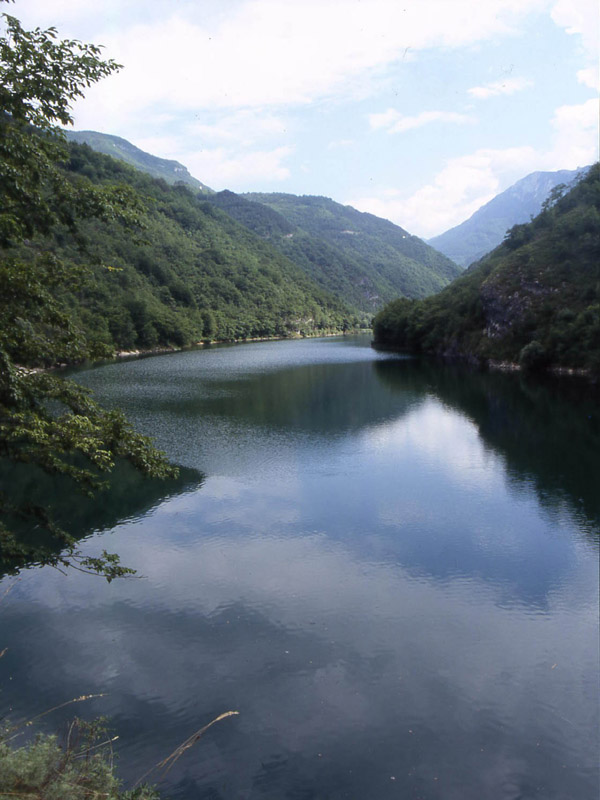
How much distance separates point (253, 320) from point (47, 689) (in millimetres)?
129998

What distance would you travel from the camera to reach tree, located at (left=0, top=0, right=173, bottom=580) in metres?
7.74

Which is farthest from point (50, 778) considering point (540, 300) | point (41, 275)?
point (540, 300)

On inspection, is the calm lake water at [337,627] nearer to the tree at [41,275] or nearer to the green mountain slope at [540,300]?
the tree at [41,275]

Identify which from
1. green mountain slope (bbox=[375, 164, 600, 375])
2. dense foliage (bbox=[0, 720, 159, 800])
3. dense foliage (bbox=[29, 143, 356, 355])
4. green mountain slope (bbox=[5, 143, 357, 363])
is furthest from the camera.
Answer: dense foliage (bbox=[29, 143, 356, 355])

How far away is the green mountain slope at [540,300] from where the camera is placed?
5500 centimetres

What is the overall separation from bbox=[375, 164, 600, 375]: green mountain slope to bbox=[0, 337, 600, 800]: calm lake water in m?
32.5

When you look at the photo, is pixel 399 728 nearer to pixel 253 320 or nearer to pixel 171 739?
pixel 171 739

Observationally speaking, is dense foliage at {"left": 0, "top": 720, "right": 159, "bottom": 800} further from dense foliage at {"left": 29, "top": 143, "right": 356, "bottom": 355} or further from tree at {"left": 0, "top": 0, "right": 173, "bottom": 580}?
dense foliage at {"left": 29, "top": 143, "right": 356, "bottom": 355}

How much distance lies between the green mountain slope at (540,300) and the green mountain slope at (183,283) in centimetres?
4525

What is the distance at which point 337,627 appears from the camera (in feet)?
40.1

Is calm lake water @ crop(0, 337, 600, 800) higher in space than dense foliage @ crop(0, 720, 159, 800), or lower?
lower

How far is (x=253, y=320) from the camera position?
137375 mm

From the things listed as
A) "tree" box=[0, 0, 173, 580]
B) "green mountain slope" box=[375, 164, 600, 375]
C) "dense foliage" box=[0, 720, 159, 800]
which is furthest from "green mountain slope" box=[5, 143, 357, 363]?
"dense foliage" box=[0, 720, 159, 800]

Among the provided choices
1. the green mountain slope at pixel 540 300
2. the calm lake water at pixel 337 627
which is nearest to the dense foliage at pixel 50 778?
the calm lake water at pixel 337 627
